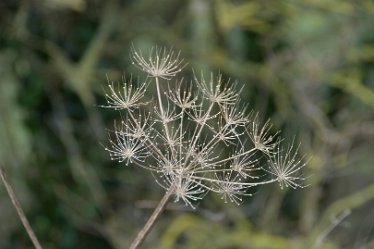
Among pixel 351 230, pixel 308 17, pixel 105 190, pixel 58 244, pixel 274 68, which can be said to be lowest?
pixel 58 244

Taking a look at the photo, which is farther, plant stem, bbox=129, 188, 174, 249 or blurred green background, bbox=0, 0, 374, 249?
blurred green background, bbox=0, 0, 374, 249

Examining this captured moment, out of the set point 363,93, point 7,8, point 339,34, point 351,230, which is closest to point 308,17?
point 339,34

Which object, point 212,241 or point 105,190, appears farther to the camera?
point 105,190

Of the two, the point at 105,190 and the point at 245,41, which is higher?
the point at 245,41

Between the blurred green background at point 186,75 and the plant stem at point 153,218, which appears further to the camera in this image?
the blurred green background at point 186,75

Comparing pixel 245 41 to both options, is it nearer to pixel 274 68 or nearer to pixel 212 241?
pixel 274 68

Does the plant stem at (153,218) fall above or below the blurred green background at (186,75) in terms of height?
below

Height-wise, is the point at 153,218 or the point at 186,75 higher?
the point at 186,75

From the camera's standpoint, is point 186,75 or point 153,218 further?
point 186,75
